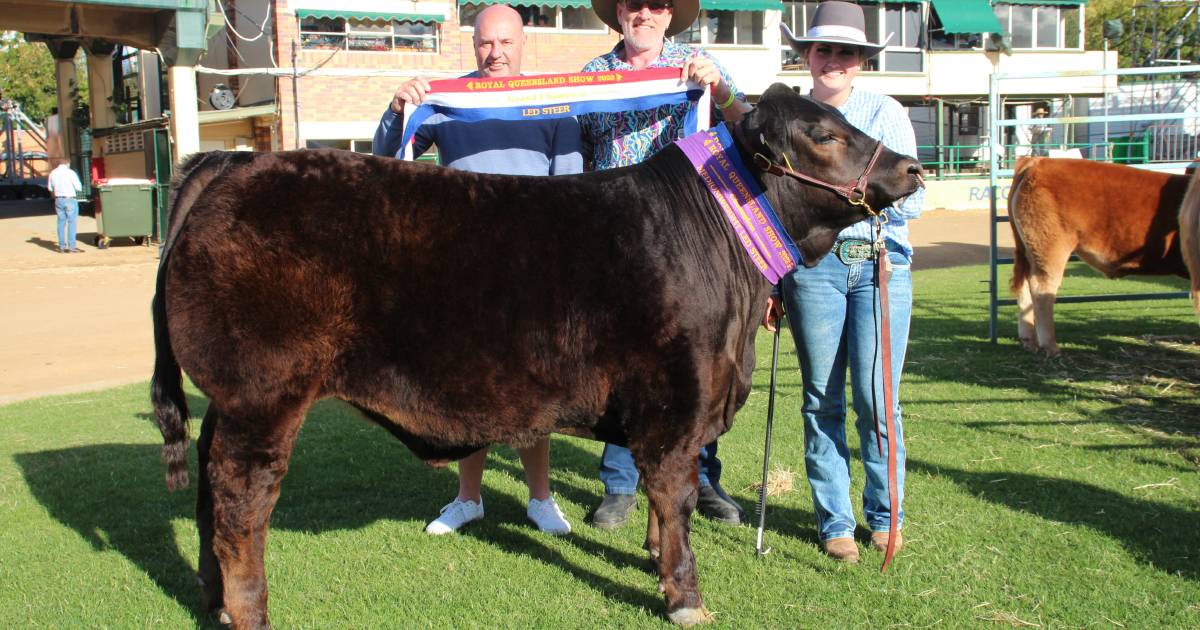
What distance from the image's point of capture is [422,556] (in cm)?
441

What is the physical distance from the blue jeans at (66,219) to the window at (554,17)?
1233cm

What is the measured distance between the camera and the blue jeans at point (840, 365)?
421 centimetres

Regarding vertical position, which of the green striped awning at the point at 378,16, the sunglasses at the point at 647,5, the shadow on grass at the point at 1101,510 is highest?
the green striped awning at the point at 378,16

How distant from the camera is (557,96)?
4.27 metres

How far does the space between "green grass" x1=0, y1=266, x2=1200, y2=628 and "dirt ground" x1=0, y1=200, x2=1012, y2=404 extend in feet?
7.34

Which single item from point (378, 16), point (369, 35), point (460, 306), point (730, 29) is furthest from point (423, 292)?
point (730, 29)

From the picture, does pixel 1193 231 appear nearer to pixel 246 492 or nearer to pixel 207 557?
pixel 246 492

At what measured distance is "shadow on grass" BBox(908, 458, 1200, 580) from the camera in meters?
4.14

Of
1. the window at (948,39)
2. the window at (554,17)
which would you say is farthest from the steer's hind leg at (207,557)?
the window at (948,39)

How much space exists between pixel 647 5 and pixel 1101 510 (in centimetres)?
328

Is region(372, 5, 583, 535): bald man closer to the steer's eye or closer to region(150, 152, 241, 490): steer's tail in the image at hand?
region(150, 152, 241, 490): steer's tail

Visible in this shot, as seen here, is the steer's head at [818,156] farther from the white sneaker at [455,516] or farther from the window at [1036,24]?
the window at [1036,24]

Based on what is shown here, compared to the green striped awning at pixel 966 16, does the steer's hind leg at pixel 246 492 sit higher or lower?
lower

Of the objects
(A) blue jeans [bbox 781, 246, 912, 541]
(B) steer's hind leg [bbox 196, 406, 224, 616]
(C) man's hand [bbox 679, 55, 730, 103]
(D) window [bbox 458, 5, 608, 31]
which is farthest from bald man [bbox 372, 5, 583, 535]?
(D) window [bbox 458, 5, 608, 31]
